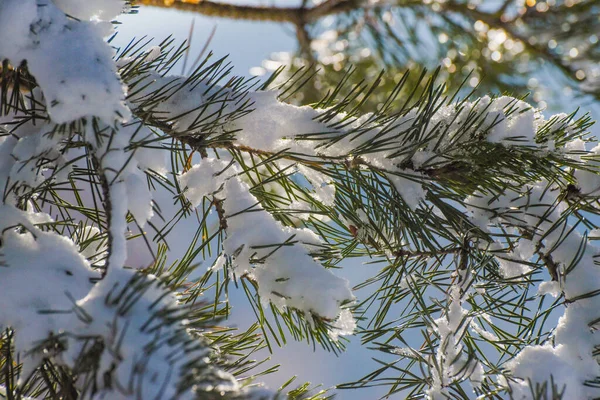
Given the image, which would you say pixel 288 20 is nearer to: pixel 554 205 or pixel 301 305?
pixel 554 205

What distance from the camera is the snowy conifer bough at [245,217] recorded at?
41cm

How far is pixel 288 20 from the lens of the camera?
5.84 ft

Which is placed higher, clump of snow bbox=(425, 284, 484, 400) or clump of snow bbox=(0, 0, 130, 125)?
clump of snow bbox=(0, 0, 130, 125)

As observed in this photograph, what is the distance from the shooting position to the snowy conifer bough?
0.41 metres

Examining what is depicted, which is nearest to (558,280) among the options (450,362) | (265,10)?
(450,362)

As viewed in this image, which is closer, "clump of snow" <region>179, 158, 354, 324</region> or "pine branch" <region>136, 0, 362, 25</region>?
"clump of snow" <region>179, 158, 354, 324</region>

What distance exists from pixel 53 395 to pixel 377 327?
49 cm

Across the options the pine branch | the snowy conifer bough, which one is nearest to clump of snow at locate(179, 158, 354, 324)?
the snowy conifer bough

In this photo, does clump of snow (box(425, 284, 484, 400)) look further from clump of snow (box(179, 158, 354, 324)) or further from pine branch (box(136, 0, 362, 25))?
pine branch (box(136, 0, 362, 25))

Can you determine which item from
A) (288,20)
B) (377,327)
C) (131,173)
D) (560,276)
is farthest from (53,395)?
(288,20)

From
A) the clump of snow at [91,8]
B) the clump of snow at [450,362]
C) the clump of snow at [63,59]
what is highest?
the clump of snow at [91,8]

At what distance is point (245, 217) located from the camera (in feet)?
2.10

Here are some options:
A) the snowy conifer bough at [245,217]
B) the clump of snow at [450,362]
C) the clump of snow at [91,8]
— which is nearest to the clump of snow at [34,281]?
the snowy conifer bough at [245,217]

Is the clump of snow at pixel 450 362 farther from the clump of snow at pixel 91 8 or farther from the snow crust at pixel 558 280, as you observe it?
the clump of snow at pixel 91 8
